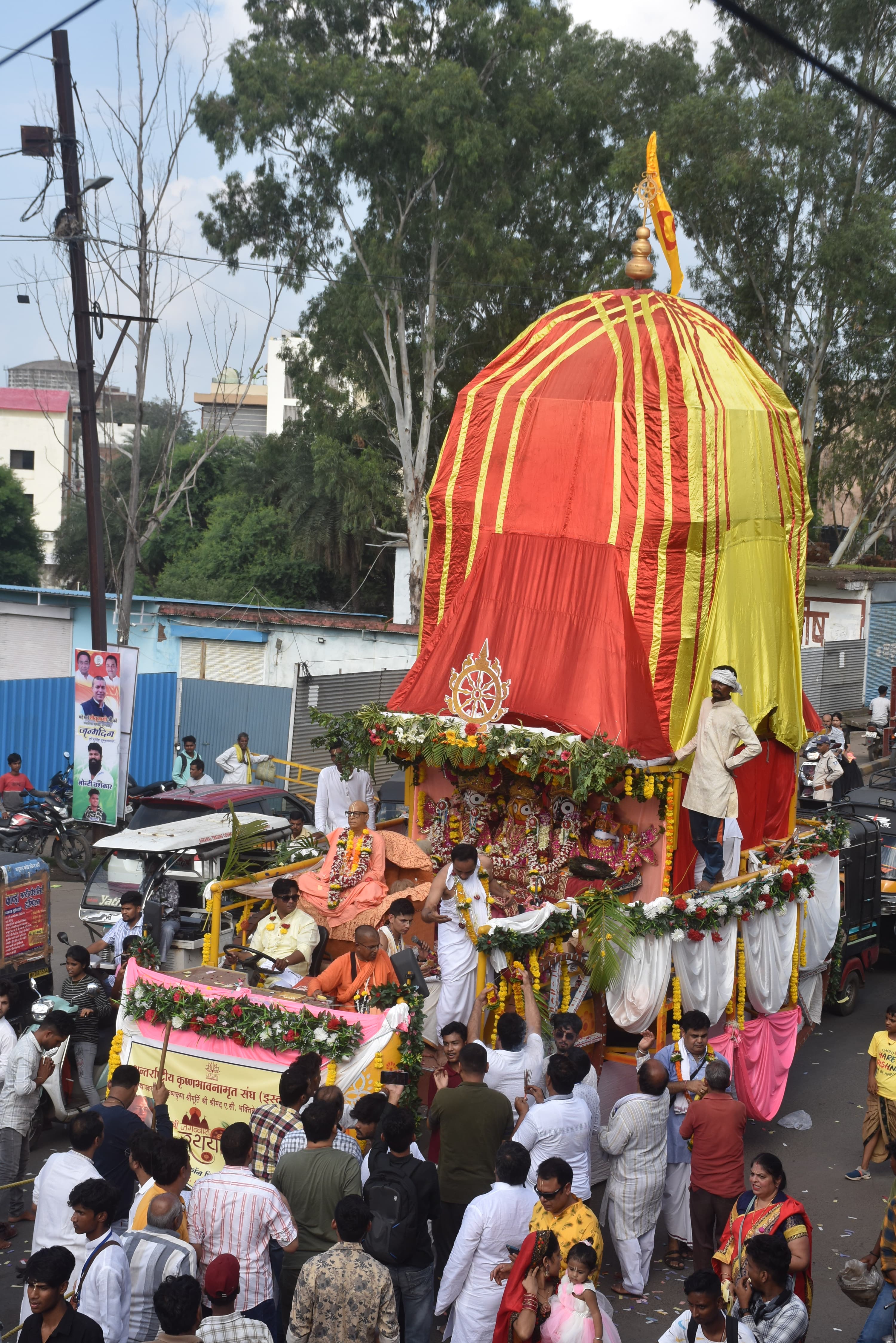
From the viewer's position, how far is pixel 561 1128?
24.2ft

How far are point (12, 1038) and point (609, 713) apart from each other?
16.7 ft

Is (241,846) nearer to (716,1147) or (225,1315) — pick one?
(716,1147)

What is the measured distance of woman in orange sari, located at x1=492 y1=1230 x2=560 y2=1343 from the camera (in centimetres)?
605

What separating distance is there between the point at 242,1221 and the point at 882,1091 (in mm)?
5107

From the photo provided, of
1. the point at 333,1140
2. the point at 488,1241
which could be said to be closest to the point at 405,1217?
the point at 488,1241

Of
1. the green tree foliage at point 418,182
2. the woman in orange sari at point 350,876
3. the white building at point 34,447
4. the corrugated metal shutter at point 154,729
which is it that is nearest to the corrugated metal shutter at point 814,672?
the green tree foliage at point 418,182

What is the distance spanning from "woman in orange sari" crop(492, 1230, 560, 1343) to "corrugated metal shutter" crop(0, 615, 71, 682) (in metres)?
20.7

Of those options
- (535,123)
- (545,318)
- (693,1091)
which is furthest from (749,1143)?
(535,123)

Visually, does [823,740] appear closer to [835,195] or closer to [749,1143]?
[749,1143]

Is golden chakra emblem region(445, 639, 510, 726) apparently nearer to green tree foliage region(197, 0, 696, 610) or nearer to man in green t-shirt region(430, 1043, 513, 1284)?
man in green t-shirt region(430, 1043, 513, 1284)

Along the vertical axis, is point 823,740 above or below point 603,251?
below

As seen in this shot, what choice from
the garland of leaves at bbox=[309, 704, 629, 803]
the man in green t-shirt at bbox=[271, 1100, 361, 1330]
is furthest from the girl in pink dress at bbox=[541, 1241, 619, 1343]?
the garland of leaves at bbox=[309, 704, 629, 803]

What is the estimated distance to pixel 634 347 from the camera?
12086 millimetres

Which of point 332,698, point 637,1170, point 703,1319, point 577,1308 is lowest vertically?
point 637,1170
